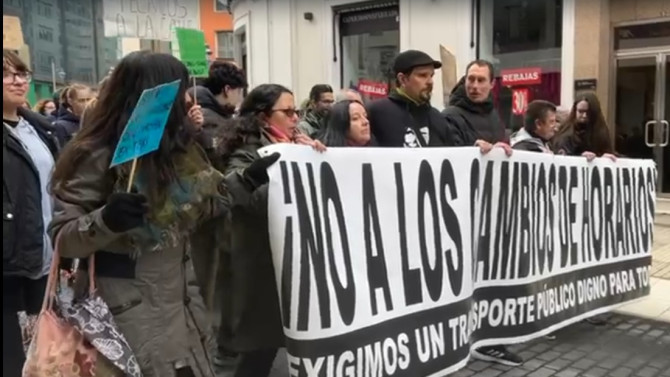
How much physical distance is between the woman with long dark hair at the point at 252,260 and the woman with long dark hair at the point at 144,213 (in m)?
0.83

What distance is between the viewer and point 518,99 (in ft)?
39.5

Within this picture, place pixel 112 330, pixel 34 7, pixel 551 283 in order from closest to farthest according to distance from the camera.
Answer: pixel 112 330 → pixel 551 283 → pixel 34 7

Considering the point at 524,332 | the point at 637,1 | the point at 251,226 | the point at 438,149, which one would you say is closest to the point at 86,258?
the point at 251,226

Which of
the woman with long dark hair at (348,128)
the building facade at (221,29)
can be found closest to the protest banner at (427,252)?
the woman with long dark hair at (348,128)

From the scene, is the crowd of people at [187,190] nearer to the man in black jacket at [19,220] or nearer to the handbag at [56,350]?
the man in black jacket at [19,220]

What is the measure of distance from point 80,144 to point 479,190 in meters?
2.41

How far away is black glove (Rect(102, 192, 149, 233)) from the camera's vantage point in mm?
1975

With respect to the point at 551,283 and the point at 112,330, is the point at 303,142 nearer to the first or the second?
the point at 112,330

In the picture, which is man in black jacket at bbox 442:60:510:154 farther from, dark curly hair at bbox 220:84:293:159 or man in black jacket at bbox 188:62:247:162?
dark curly hair at bbox 220:84:293:159

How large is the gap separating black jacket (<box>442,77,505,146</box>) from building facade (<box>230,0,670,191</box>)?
397 centimetres

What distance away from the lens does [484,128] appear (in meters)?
4.72

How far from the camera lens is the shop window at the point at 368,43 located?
14.4 m

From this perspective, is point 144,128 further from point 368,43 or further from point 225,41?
point 225,41

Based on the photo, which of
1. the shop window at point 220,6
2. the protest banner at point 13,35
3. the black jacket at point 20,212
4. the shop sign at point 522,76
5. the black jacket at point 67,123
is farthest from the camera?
the shop window at point 220,6
